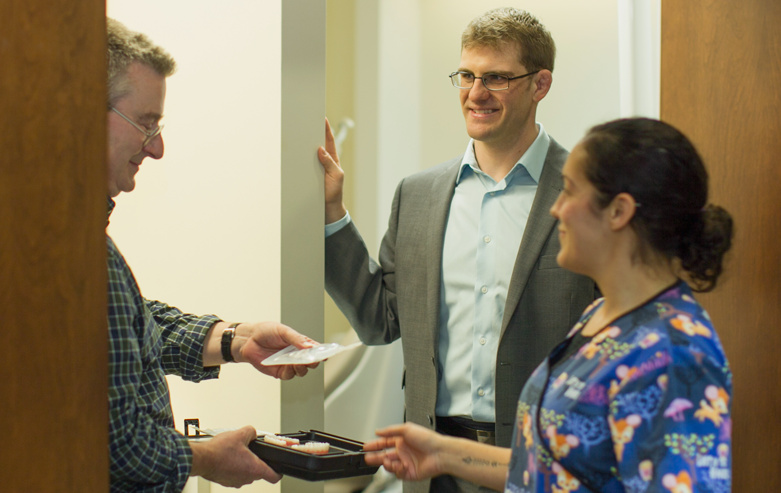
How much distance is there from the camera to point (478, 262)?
2146 mm

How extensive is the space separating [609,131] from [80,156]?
80 centimetres

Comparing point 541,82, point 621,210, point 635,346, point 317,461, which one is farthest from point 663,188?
point 541,82

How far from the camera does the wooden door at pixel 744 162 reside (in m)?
2.08

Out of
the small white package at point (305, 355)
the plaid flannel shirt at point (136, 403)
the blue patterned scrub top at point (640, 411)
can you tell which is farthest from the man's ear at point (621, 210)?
the plaid flannel shirt at point (136, 403)

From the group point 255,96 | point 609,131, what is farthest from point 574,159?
point 255,96

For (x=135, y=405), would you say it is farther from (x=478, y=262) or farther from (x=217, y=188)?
(x=478, y=262)

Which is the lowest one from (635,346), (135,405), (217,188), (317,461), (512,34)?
(317,461)

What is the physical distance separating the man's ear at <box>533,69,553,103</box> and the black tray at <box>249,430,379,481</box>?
1.16 m

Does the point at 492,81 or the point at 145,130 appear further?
the point at 492,81

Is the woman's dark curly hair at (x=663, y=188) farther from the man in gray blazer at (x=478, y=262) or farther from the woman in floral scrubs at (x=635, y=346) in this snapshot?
the man in gray blazer at (x=478, y=262)

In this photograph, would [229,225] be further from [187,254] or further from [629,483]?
[629,483]

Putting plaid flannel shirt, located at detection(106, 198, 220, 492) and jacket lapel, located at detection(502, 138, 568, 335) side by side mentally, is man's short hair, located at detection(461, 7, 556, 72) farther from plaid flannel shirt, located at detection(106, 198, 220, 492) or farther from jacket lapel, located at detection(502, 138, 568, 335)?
plaid flannel shirt, located at detection(106, 198, 220, 492)

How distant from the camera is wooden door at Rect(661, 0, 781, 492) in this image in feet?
6.82

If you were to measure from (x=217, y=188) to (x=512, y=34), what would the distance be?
0.92 metres
